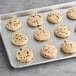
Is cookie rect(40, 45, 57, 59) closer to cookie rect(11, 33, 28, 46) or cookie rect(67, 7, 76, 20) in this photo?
cookie rect(11, 33, 28, 46)

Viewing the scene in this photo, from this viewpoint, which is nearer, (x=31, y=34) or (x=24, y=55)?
(x=24, y=55)

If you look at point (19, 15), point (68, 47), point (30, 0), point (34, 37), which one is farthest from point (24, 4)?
point (68, 47)

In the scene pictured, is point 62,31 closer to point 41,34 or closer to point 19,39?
point 41,34

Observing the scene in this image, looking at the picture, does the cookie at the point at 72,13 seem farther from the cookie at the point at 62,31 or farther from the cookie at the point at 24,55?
the cookie at the point at 24,55

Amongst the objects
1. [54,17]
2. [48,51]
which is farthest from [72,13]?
[48,51]

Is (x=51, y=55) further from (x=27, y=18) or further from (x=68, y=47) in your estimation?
(x=27, y=18)

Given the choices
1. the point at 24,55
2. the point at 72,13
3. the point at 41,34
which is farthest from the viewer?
the point at 72,13
